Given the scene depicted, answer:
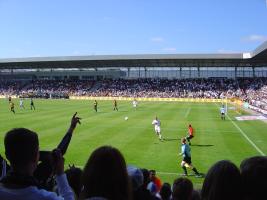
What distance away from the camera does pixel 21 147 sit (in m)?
4.55

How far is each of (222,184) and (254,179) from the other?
12.6 inches

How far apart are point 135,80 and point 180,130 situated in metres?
77.4

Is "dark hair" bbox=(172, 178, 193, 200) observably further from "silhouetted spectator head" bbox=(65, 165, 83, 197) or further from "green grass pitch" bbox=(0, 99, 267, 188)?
"green grass pitch" bbox=(0, 99, 267, 188)

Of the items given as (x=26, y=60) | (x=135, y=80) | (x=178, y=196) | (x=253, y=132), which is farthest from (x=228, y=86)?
(x=178, y=196)

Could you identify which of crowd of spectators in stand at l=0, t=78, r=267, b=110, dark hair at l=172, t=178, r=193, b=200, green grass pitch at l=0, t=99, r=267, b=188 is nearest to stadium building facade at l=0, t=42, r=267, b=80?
crowd of spectators in stand at l=0, t=78, r=267, b=110

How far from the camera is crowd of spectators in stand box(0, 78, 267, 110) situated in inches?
3733

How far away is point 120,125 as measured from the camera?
36.8 meters

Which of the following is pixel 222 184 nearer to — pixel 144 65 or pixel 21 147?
pixel 21 147

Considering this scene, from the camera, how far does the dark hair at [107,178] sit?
4.10m

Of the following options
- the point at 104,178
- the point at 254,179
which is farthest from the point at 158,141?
the point at 104,178

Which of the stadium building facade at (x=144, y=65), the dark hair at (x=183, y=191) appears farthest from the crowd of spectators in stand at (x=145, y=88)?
the dark hair at (x=183, y=191)

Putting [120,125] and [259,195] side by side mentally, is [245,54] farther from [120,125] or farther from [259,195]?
[259,195]

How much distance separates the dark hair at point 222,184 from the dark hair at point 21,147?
186 centimetres

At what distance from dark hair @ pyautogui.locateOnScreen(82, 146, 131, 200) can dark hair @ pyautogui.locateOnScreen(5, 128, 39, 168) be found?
70cm
